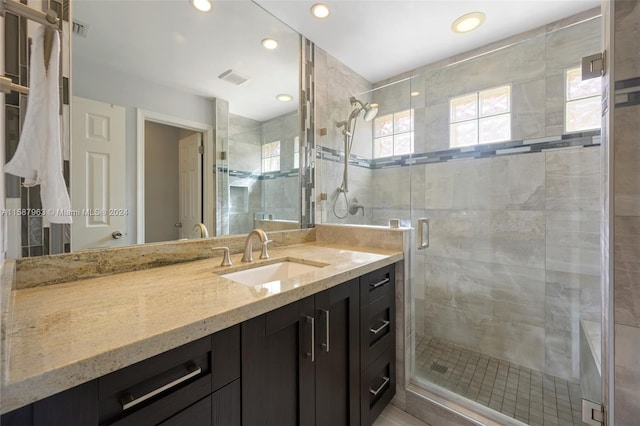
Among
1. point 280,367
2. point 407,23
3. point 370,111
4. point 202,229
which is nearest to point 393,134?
point 370,111

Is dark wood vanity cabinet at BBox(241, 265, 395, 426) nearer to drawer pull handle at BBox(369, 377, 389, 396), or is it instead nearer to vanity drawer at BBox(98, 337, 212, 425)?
drawer pull handle at BBox(369, 377, 389, 396)

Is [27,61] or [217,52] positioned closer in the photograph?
[27,61]

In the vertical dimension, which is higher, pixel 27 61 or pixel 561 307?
pixel 27 61

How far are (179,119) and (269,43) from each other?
2.92ft

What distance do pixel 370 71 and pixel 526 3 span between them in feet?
3.85

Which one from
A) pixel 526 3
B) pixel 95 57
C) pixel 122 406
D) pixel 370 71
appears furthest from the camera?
pixel 370 71

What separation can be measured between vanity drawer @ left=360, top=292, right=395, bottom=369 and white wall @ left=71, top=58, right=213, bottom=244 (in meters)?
1.16

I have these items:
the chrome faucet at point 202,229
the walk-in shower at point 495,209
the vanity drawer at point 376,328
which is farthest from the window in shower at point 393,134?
the chrome faucet at point 202,229

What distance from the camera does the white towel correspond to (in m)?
0.67

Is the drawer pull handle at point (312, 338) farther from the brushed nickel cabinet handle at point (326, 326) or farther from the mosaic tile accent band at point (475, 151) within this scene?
the mosaic tile accent band at point (475, 151)

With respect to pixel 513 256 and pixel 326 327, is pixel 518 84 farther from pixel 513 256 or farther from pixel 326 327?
pixel 326 327

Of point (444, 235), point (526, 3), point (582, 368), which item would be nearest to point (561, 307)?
point (582, 368)

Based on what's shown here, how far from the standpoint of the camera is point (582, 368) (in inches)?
56.1

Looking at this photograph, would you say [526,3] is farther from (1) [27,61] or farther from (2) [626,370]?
(1) [27,61]
